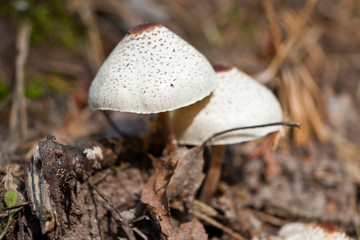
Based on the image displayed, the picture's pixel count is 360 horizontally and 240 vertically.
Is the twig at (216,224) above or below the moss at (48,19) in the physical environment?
below

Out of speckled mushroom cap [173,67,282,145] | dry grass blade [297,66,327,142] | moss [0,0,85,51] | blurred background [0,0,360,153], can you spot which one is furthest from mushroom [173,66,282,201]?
moss [0,0,85,51]

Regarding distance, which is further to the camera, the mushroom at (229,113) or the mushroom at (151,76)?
the mushroom at (229,113)

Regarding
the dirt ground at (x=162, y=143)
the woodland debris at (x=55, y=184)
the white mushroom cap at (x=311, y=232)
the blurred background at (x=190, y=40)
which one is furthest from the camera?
the blurred background at (x=190, y=40)

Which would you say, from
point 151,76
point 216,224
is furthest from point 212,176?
point 151,76

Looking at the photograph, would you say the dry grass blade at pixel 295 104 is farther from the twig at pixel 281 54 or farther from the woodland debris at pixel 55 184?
the woodland debris at pixel 55 184

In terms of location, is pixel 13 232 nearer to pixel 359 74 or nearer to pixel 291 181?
pixel 291 181

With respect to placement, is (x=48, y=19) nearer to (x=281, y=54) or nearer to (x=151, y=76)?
(x=151, y=76)

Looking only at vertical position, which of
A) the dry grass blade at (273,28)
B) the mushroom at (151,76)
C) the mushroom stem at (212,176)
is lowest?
the mushroom stem at (212,176)

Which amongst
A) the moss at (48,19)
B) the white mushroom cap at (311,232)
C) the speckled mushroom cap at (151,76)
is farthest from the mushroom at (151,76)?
the moss at (48,19)
